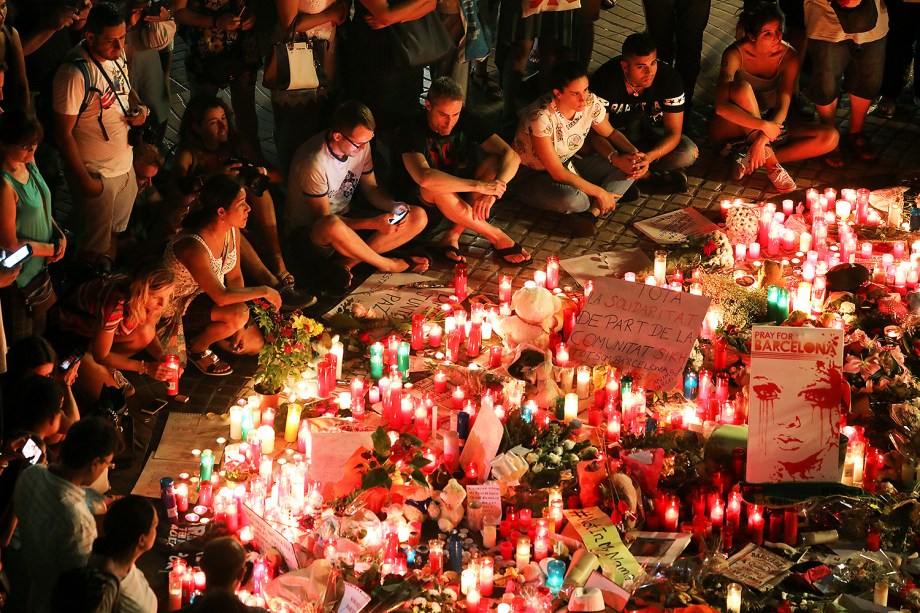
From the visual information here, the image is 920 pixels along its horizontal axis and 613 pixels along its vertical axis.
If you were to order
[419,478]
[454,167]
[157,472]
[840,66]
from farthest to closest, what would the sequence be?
1. [840,66]
2. [454,167]
3. [157,472]
4. [419,478]

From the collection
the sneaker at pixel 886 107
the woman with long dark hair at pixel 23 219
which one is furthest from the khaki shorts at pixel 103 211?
the sneaker at pixel 886 107

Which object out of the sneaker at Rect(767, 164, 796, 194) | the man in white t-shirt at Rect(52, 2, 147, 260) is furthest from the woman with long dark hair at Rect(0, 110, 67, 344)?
the sneaker at Rect(767, 164, 796, 194)

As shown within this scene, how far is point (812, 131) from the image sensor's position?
424 inches

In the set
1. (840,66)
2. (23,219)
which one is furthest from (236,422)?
(840,66)

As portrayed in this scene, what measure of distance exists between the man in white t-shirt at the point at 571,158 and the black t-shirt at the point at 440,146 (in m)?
0.37

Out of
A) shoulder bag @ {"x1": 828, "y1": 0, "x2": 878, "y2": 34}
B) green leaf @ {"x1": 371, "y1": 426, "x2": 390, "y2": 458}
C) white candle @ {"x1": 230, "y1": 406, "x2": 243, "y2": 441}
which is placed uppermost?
shoulder bag @ {"x1": 828, "y1": 0, "x2": 878, "y2": 34}

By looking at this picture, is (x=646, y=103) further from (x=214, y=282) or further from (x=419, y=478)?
(x=419, y=478)

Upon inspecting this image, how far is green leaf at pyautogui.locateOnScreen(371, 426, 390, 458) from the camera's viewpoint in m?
7.09

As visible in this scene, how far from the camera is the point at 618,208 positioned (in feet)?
34.0

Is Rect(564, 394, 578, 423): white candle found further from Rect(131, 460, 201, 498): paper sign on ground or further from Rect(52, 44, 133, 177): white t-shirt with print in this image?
Rect(52, 44, 133, 177): white t-shirt with print

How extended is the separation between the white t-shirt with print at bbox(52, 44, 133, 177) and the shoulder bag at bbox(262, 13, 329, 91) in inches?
44.1

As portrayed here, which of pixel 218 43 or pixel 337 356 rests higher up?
pixel 218 43

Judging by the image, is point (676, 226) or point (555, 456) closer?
point (555, 456)

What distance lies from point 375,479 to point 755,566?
6.01 feet
